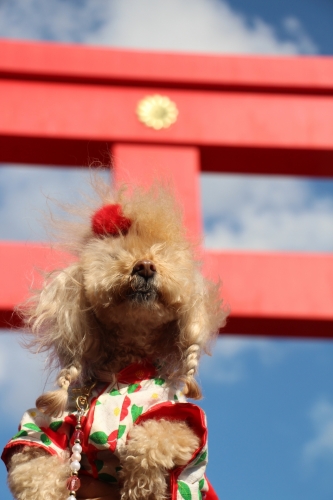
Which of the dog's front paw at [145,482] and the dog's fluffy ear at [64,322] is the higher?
the dog's fluffy ear at [64,322]

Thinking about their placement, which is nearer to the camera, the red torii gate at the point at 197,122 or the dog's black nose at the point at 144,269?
the dog's black nose at the point at 144,269

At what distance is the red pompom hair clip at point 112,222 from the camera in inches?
56.7

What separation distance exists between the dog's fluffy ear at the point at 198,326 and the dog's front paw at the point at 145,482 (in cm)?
20

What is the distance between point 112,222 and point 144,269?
146 millimetres

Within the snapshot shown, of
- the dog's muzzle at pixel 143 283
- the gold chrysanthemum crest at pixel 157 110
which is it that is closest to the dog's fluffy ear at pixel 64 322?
the dog's muzzle at pixel 143 283

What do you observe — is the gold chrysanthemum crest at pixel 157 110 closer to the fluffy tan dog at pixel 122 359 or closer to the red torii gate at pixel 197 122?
the red torii gate at pixel 197 122

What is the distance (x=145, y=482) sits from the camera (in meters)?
1.19

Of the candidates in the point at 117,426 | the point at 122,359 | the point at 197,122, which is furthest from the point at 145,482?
the point at 197,122

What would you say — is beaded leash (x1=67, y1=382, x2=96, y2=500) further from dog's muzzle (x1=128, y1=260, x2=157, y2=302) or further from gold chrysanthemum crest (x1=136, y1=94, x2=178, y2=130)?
gold chrysanthemum crest (x1=136, y1=94, x2=178, y2=130)

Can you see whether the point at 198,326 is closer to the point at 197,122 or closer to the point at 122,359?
the point at 122,359

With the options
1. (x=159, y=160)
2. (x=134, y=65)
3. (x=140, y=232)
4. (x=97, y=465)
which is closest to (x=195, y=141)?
(x=159, y=160)

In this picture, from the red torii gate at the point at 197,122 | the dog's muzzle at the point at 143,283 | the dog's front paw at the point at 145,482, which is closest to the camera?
the dog's front paw at the point at 145,482

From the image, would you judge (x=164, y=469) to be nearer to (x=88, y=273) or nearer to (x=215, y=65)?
(x=88, y=273)

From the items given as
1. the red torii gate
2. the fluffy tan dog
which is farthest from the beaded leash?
the red torii gate
